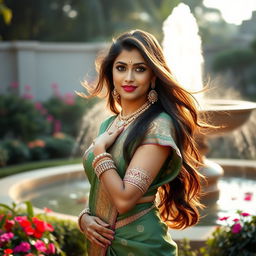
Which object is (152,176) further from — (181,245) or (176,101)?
(181,245)

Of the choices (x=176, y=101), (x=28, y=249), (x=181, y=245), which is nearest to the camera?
(x=176, y=101)

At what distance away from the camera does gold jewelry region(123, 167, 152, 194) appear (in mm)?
1978

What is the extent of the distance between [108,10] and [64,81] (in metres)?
5.89

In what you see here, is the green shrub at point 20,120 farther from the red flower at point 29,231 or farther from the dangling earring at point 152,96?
the dangling earring at point 152,96

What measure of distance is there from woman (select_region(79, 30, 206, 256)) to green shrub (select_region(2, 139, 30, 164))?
7.81 m

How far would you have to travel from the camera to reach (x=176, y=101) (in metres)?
2.19

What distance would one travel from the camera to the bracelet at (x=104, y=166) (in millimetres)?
2025

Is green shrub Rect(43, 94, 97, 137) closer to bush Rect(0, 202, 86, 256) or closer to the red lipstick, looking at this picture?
bush Rect(0, 202, 86, 256)

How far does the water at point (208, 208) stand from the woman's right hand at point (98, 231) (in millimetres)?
2788

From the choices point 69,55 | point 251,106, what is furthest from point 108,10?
point 251,106

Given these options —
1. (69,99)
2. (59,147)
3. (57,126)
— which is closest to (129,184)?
(59,147)

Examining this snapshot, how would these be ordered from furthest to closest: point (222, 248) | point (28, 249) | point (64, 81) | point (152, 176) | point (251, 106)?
1. point (64, 81)
2. point (251, 106)
3. point (222, 248)
4. point (28, 249)
5. point (152, 176)

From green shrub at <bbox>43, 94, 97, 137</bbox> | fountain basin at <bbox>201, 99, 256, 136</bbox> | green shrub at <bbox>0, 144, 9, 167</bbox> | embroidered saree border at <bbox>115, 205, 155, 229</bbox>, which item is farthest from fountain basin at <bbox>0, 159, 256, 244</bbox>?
green shrub at <bbox>43, 94, 97, 137</bbox>

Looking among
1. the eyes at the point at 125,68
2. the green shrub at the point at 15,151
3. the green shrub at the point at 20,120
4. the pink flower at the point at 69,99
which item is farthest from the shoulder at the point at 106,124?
the pink flower at the point at 69,99
